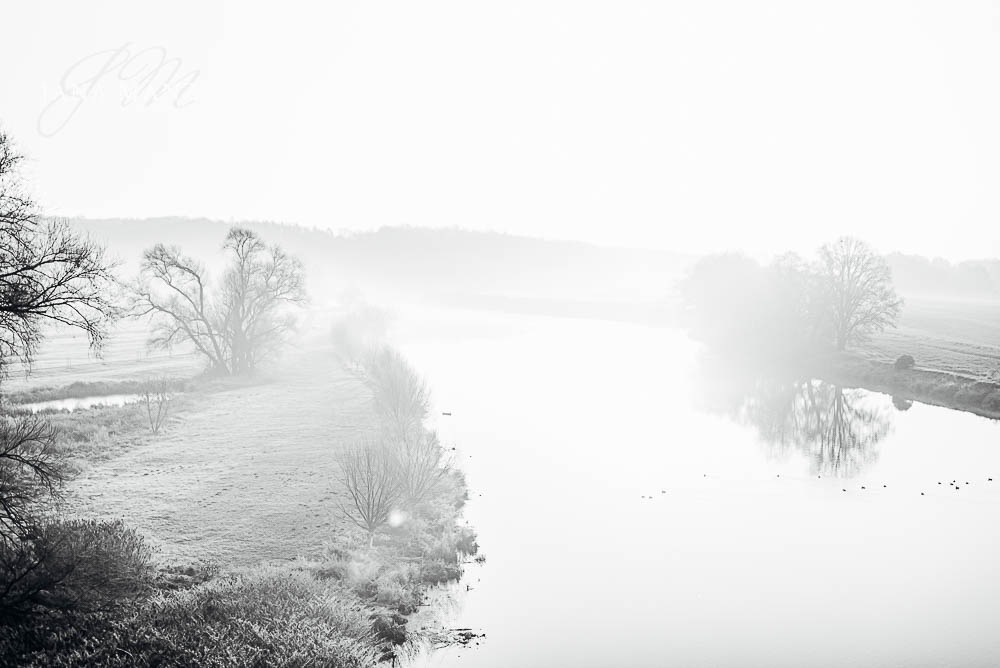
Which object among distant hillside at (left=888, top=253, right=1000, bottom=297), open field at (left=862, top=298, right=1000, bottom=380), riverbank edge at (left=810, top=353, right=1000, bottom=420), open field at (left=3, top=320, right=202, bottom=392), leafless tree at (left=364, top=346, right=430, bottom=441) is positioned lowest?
open field at (left=3, top=320, right=202, bottom=392)

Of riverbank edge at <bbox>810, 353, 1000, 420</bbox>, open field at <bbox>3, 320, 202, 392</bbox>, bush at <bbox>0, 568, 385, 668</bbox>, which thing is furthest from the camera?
open field at <bbox>3, 320, 202, 392</bbox>

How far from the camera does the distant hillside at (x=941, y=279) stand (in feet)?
459

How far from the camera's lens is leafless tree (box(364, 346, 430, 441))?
3304 cm

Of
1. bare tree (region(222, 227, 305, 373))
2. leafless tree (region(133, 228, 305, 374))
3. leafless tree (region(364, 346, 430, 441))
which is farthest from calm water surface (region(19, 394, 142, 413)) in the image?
leafless tree (region(364, 346, 430, 441))

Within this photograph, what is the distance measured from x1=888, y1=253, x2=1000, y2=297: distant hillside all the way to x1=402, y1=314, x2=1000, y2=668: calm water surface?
113148 mm

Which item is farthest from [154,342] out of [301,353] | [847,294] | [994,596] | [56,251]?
[847,294]

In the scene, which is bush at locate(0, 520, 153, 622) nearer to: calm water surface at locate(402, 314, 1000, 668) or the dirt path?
the dirt path

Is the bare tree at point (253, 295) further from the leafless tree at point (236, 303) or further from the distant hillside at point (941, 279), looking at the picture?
the distant hillside at point (941, 279)

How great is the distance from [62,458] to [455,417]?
70.7 ft

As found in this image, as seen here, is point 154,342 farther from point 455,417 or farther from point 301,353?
point 455,417

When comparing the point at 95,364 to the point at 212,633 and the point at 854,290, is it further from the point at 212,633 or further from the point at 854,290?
the point at 854,290

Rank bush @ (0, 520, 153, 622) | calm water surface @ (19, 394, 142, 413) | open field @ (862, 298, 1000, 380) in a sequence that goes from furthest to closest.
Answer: open field @ (862, 298, 1000, 380) < calm water surface @ (19, 394, 142, 413) < bush @ (0, 520, 153, 622)

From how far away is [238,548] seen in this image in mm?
19453

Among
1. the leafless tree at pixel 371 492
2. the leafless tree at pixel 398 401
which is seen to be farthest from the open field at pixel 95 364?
the leafless tree at pixel 371 492
